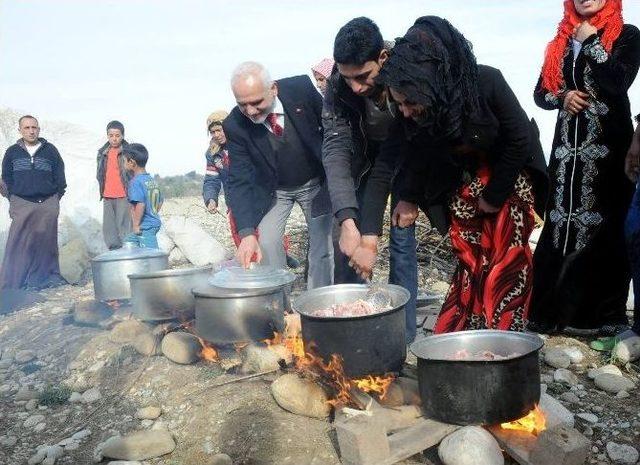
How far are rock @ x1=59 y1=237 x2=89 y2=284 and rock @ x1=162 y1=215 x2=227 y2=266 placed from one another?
1457 millimetres

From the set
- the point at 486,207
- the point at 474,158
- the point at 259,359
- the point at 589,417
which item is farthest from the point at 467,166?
the point at 259,359

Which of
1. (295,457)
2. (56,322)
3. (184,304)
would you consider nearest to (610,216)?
(295,457)

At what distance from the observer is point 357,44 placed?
3.10 m

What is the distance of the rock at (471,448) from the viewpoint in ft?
8.22

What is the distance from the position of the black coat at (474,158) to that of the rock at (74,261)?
705 cm

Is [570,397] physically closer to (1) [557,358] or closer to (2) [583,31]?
(1) [557,358]

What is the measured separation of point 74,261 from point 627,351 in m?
8.29

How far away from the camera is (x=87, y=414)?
3.92 meters

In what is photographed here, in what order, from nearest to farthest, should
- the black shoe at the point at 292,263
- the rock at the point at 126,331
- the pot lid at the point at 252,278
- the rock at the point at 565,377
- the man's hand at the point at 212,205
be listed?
the rock at the point at 565,377 → the pot lid at the point at 252,278 → the rock at the point at 126,331 → the man's hand at the point at 212,205 → the black shoe at the point at 292,263

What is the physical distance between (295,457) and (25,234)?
7.37 metres

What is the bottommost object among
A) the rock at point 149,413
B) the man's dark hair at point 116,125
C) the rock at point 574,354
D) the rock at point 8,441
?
the rock at point 8,441

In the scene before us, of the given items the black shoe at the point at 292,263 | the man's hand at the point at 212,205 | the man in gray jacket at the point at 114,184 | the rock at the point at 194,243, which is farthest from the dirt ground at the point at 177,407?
the man in gray jacket at the point at 114,184

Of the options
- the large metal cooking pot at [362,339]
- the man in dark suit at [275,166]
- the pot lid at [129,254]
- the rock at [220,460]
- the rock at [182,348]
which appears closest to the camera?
the rock at [220,460]

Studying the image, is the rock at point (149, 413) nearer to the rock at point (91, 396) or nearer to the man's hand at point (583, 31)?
the rock at point (91, 396)
